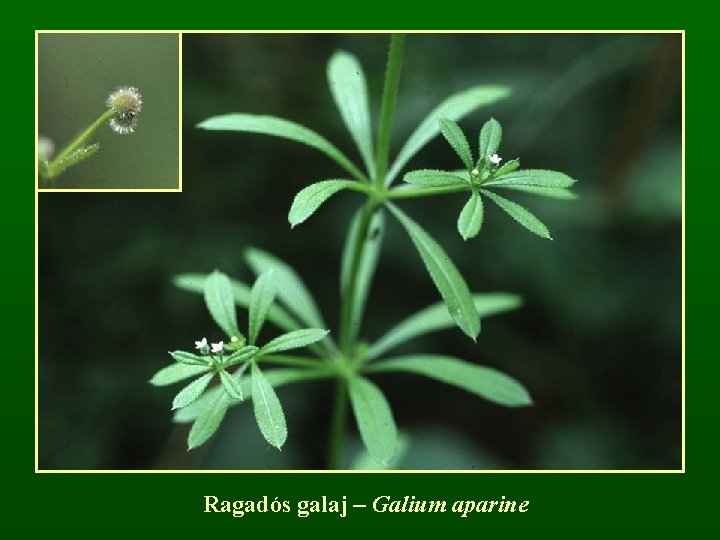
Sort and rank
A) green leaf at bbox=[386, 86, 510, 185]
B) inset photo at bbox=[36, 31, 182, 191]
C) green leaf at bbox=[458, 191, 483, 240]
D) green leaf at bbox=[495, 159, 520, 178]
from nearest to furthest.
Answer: green leaf at bbox=[458, 191, 483, 240]
green leaf at bbox=[495, 159, 520, 178]
inset photo at bbox=[36, 31, 182, 191]
green leaf at bbox=[386, 86, 510, 185]

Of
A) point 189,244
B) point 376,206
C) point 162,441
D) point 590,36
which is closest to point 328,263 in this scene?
point 189,244

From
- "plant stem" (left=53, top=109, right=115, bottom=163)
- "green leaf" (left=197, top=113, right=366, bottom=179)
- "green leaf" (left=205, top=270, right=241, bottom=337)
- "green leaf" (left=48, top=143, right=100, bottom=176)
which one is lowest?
"green leaf" (left=205, top=270, right=241, bottom=337)

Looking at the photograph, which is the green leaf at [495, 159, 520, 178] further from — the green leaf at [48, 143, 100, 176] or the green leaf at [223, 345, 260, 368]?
the green leaf at [48, 143, 100, 176]

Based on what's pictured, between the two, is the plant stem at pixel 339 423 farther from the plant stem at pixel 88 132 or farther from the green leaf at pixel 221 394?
the plant stem at pixel 88 132

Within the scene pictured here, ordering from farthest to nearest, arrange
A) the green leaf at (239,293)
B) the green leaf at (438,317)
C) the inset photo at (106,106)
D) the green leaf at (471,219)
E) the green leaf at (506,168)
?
the green leaf at (438,317)
the green leaf at (239,293)
the inset photo at (106,106)
the green leaf at (506,168)
the green leaf at (471,219)

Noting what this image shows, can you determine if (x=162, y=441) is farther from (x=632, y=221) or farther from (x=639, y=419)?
(x=632, y=221)

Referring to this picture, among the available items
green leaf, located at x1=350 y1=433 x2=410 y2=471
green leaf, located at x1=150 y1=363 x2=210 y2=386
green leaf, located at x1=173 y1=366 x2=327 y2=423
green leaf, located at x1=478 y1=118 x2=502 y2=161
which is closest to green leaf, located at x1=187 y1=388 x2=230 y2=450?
green leaf, located at x1=173 y1=366 x2=327 y2=423

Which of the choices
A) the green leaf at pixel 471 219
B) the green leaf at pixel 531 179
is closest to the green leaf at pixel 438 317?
the green leaf at pixel 531 179
